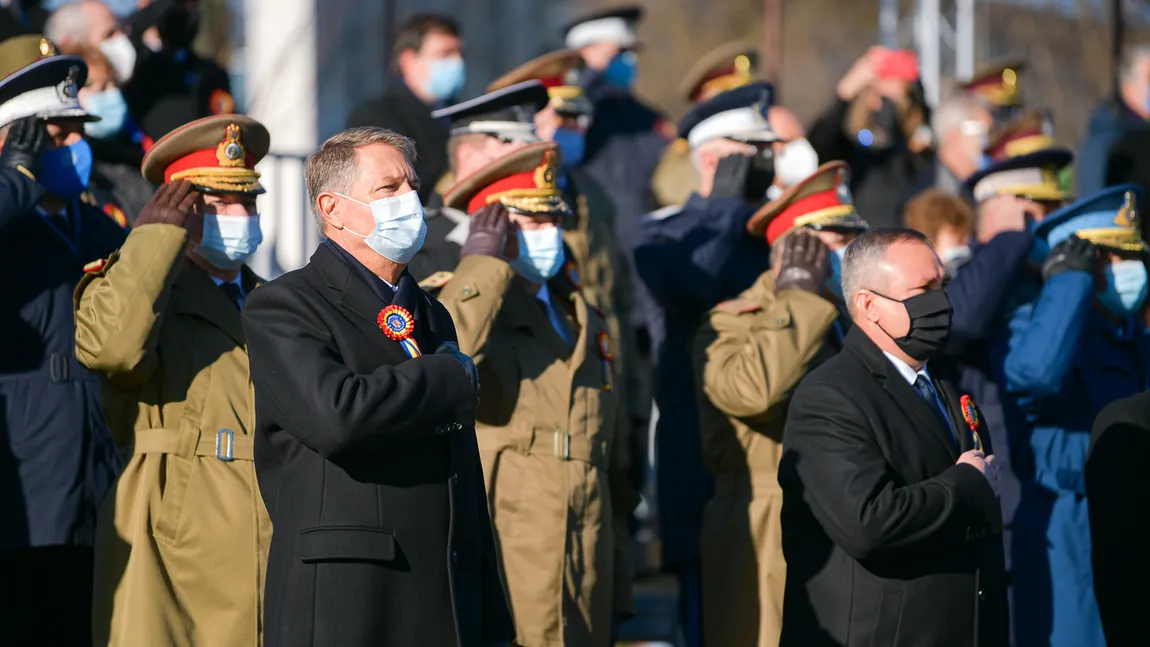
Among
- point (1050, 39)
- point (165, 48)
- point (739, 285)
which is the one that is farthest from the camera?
point (1050, 39)

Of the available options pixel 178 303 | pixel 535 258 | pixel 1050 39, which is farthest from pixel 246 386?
pixel 1050 39

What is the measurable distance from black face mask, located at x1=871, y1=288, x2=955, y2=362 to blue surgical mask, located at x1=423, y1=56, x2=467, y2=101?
4403mm

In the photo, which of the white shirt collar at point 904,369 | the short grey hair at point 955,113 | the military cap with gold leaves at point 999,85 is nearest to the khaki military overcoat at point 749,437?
the white shirt collar at point 904,369

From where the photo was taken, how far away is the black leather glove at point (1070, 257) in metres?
7.11

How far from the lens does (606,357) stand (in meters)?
6.68

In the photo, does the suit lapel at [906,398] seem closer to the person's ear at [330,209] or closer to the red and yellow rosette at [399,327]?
the red and yellow rosette at [399,327]

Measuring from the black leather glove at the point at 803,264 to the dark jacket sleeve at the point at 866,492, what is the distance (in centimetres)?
147

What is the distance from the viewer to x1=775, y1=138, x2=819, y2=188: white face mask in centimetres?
923

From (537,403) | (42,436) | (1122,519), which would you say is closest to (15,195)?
(42,436)

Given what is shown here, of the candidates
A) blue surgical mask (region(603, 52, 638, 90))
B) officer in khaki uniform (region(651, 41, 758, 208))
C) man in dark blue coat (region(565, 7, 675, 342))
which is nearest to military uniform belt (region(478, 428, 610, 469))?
officer in khaki uniform (region(651, 41, 758, 208))

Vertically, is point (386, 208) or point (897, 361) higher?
point (386, 208)

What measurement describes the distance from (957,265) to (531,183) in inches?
102

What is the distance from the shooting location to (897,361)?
5.41 metres

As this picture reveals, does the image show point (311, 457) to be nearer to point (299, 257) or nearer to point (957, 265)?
point (957, 265)
